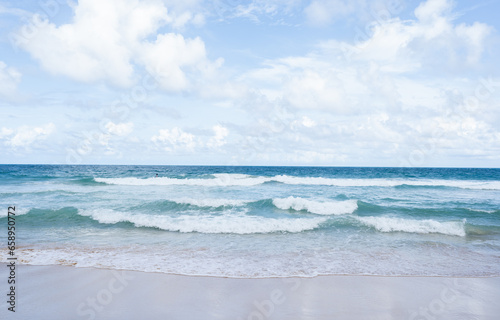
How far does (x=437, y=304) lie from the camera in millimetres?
5645

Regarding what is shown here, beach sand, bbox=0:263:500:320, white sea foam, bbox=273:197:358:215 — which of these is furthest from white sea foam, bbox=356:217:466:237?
beach sand, bbox=0:263:500:320

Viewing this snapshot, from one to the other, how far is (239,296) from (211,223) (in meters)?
6.97

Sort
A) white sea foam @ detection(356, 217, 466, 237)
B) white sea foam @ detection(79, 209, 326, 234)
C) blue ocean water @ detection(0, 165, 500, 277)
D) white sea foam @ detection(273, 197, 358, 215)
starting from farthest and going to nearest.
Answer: white sea foam @ detection(273, 197, 358, 215) < white sea foam @ detection(356, 217, 466, 237) < white sea foam @ detection(79, 209, 326, 234) < blue ocean water @ detection(0, 165, 500, 277)

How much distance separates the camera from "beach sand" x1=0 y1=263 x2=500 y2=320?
16.9ft

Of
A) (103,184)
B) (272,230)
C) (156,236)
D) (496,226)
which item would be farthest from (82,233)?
(103,184)

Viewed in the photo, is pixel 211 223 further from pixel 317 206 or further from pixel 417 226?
pixel 417 226

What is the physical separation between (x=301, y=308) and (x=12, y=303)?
530 centimetres

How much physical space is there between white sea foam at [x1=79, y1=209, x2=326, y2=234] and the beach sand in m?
5.03

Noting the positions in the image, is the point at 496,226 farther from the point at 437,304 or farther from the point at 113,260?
the point at 113,260

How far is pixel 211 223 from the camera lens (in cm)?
1269

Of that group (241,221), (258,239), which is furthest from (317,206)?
(258,239)

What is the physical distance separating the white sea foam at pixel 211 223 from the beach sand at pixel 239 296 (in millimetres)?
5027

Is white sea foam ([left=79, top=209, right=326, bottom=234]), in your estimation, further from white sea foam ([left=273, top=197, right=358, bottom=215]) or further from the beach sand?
the beach sand

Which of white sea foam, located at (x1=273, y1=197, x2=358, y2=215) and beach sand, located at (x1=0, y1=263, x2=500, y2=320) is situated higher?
white sea foam, located at (x1=273, y1=197, x2=358, y2=215)
